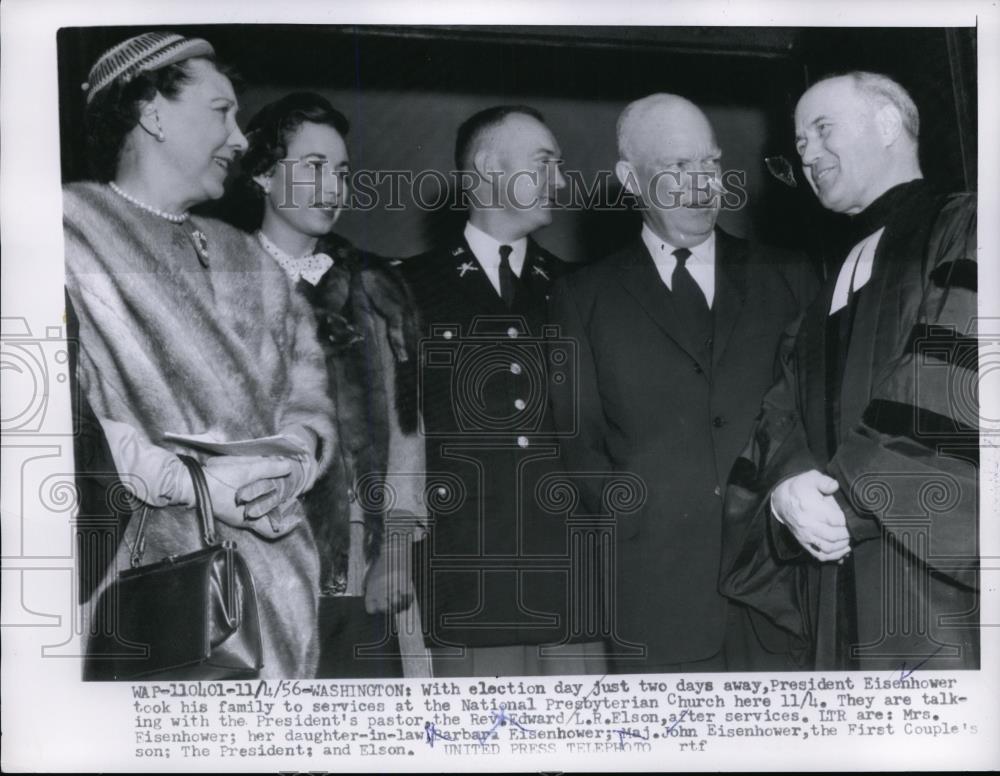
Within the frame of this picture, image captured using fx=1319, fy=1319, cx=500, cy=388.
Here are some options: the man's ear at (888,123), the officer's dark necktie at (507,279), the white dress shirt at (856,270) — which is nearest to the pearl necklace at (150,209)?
the officer's dark necktie at (507,279)

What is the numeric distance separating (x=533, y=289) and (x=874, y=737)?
2.03m

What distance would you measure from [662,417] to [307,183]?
1.51 m

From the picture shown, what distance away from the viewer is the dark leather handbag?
462 centimetres

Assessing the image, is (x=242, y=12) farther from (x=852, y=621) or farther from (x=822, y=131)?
(x=852, y=621)

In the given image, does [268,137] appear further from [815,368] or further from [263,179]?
[815,368]

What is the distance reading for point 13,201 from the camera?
15.4 feet

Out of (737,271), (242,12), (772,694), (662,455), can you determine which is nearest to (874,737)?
(772,694)

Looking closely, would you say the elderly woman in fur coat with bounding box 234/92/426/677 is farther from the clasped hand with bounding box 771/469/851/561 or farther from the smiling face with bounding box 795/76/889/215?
the smiling face with bounding box 795/76/889/215

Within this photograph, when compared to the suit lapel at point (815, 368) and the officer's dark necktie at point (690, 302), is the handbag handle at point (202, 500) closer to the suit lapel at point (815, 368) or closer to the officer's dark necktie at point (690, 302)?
the officer's dark necktie at point (690, 302)

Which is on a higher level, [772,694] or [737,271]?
[737,271]

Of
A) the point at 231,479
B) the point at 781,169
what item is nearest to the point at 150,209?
the point at 231,479

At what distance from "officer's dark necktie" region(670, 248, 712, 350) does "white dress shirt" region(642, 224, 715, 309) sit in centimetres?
1

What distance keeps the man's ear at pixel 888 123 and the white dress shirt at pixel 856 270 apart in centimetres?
33

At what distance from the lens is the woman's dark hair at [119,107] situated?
4.67 meters
